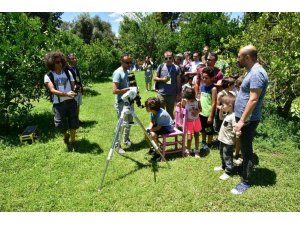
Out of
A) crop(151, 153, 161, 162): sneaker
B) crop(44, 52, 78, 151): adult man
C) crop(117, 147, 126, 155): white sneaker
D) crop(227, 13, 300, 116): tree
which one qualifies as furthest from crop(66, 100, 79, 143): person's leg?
crop(227, 13, 300, 116): tree

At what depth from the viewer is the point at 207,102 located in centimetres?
598

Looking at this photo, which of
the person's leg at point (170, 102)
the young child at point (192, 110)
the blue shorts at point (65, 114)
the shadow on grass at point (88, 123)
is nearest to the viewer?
the young child at point (192, 110)

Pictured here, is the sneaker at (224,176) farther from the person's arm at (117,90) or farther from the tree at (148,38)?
the tree at (148,38)

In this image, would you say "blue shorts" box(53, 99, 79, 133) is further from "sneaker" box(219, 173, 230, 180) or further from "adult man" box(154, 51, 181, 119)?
"sneaker" box(219, 173, 230, 180)

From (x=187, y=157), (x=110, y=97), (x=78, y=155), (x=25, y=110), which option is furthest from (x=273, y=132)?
(x=110, y=97)

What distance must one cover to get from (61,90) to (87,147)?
1.50 metres

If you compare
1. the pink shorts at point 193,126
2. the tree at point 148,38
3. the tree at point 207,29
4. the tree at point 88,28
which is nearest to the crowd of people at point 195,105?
the pink shorts at point 193,126

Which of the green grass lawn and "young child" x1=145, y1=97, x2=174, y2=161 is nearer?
the green grass lawn

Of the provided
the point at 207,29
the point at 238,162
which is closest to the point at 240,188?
the point at 238,162

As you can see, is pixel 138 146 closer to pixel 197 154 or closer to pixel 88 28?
pixel 197 154

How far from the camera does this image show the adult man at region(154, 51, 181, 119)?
266 inches

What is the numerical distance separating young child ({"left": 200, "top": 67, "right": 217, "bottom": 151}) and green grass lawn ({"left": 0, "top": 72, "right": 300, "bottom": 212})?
0.45 metres

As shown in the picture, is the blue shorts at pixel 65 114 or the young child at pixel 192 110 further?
the blue shorts at pixel 65 114

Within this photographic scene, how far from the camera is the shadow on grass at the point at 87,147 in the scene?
20.8 ft
